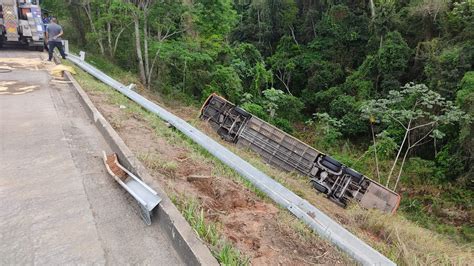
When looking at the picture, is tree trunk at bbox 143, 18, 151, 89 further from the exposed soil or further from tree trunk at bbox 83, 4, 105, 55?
the exposed soil

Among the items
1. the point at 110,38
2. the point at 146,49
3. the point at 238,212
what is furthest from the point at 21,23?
the point at 238,212

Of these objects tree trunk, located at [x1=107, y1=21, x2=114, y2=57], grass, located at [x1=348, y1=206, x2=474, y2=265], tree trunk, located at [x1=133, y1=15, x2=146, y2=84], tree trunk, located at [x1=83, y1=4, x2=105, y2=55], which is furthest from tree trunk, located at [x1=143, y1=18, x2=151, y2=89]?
grass, located at [x1=348, y1=206, x2=474, y2=265]

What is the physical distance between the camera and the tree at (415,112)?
14.4 metres

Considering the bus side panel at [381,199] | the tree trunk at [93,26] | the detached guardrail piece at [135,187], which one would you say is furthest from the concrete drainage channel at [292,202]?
the tree trunk at [93,26]

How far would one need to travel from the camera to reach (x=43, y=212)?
13.3 feet

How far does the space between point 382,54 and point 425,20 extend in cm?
336

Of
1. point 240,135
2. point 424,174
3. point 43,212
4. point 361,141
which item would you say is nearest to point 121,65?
point 240,135

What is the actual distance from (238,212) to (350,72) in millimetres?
26370

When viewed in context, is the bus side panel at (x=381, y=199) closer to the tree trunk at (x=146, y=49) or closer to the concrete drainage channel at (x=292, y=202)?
the concrete drainage channel at (x=292, y=202)

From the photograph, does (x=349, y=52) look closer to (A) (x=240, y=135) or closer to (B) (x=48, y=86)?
(A) (x=240, y=135)

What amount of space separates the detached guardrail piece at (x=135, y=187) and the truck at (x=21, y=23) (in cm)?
1288

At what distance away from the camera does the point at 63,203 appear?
4.26 metres

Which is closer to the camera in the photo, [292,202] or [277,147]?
[292,202]

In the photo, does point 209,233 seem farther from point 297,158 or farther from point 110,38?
point 110,38
